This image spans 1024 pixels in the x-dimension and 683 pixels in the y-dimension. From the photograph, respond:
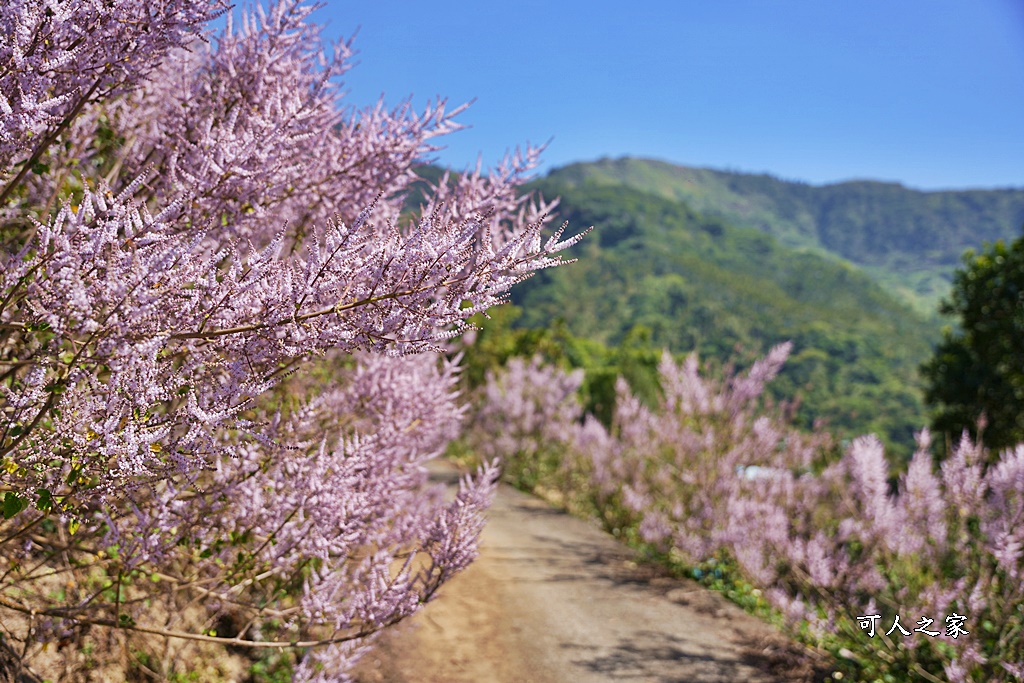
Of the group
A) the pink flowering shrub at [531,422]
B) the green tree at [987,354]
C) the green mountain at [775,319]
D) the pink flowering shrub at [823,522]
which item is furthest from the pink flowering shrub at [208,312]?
the green mountain at [775,319]

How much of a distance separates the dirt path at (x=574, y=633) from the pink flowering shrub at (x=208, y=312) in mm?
1440

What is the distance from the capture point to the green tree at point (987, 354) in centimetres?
1362

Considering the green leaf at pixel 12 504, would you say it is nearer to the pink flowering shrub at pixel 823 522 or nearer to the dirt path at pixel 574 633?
the dirt path at pixel 574 633

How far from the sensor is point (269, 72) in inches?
137

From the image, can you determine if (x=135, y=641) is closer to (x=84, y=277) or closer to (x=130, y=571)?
(x=130, y=571)

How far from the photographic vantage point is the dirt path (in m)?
5.41

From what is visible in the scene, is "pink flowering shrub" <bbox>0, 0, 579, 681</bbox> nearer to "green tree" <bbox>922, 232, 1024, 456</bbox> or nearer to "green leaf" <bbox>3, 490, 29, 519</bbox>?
"green leaf" <bbox>3, 490, 29, 519</bbox>

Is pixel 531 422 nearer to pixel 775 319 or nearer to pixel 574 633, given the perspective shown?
pixel 574 633

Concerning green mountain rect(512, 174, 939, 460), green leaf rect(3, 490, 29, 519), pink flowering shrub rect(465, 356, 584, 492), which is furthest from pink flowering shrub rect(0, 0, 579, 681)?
green mountain rect(512, 174, 939, 460)

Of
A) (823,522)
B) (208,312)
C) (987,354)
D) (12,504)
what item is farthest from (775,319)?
(12,504)

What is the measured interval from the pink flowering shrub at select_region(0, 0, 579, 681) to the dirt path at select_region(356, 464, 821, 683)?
4.73ft

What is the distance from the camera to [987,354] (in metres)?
14.2

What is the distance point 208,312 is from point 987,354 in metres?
16.3

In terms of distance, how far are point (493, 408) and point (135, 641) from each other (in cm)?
1016
